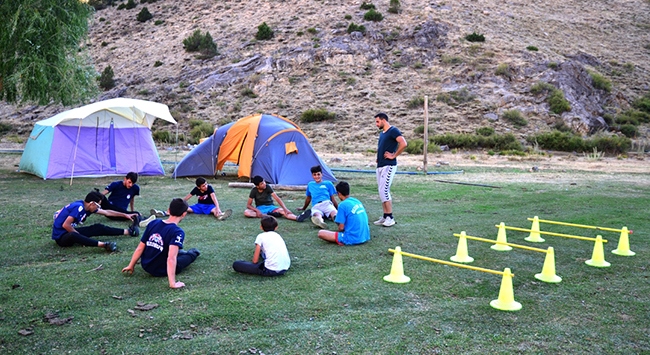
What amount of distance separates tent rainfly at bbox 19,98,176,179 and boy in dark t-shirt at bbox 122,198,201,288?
29.5 ft

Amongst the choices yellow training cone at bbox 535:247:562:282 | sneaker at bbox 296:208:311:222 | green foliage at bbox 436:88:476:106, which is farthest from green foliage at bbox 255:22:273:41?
yellow training cone at bbox 535:247:562:282

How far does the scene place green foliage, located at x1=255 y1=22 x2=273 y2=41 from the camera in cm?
3891

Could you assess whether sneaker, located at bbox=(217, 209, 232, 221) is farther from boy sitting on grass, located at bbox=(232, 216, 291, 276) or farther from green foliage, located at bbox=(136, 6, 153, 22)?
green foliage, located at bbox=(136, 6, 153, 22)

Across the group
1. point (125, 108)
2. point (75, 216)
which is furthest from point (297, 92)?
point (75, 216)

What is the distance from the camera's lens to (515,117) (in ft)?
100

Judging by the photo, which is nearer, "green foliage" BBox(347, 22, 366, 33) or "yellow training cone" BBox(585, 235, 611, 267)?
"yellow training cone" BBox(585, 235, 611, 267)

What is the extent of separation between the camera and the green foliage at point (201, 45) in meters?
38.5

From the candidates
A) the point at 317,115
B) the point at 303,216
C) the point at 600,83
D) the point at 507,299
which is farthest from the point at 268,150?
the point at 600,83

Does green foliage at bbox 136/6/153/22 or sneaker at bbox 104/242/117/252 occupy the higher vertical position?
green foliage at bbox 136/6/153/22

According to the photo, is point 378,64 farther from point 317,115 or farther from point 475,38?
point 317,115

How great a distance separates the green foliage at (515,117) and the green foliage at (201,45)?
66.5ft

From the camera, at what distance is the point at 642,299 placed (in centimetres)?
533

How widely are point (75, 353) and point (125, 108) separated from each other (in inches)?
484

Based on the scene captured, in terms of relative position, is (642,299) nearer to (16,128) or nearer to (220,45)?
(16,128)
